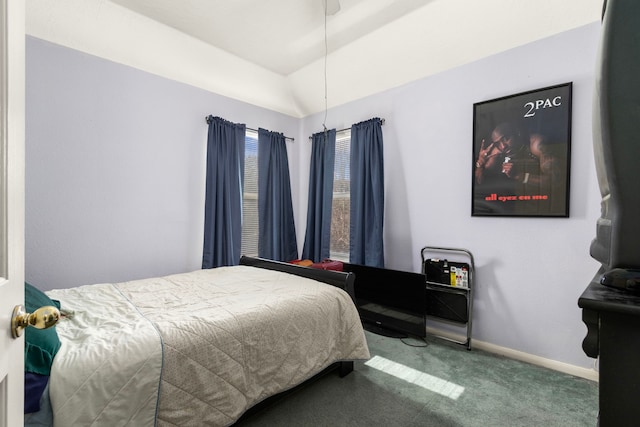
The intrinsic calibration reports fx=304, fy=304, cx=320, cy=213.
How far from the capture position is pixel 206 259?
324cm

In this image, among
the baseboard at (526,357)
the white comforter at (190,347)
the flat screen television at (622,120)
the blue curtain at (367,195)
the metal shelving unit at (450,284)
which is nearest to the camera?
the flat screen television at (622,120)

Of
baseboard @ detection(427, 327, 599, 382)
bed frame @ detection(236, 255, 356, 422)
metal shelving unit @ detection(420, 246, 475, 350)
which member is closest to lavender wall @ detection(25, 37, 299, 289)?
bed frame @ detection(236, 255, 356, 422)

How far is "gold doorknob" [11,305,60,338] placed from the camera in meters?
0.65

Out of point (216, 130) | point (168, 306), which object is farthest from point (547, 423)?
point (216, 130)

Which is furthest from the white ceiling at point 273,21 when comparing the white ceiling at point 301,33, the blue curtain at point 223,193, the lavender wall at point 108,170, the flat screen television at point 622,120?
the flat screen television at point 622,120

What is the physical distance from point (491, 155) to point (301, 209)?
2481 millimetres

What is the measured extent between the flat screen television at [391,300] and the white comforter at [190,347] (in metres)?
0.91

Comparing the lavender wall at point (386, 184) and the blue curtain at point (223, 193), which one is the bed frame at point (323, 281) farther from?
the lavender wall at point (386, 184)

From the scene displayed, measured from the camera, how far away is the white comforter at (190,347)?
3.75 feet

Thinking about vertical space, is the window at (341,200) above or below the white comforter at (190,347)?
above

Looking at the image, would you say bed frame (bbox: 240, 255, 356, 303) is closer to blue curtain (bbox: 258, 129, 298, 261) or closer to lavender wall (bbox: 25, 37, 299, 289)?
blue curtain (bbox: 258, 129, 298, 261)

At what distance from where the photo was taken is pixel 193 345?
1380mm

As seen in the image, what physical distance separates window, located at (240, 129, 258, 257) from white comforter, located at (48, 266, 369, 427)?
1.50 meters

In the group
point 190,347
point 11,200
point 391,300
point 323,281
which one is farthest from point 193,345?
point 391,300
